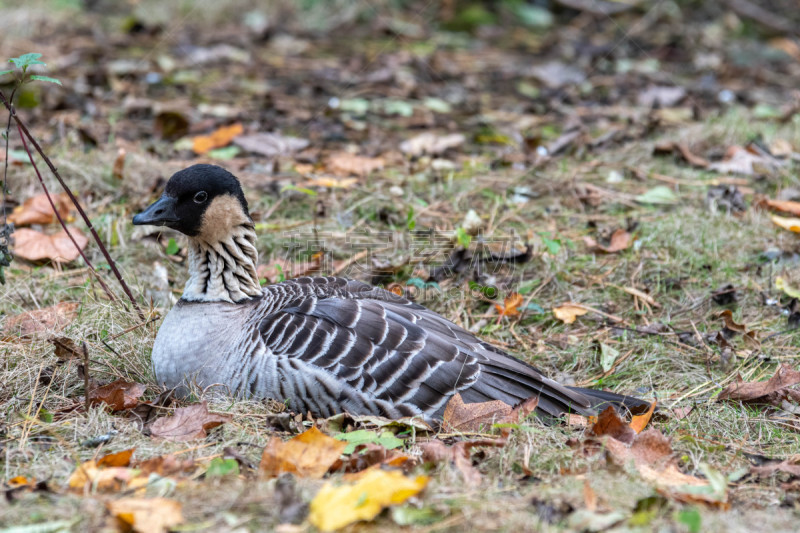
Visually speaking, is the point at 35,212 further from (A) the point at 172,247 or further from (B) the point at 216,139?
(B) the point at 216,139

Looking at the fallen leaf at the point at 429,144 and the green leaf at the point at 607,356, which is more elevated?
the fallen leaf at the point at 429,144

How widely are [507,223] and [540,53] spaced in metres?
6.39

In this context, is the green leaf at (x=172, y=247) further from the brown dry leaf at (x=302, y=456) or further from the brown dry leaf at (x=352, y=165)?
the brown dry leaf at (x=302, y=456)

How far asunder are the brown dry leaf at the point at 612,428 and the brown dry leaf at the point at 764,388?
1.00 metres

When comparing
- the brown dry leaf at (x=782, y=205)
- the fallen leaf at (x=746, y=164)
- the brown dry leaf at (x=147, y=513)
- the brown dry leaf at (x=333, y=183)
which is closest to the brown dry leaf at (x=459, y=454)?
the brown dry leaf at (x=147, y=513)

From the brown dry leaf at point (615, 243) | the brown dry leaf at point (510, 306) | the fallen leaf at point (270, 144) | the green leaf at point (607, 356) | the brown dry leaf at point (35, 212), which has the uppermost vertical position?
the brown dry leaf at point (35, 212)

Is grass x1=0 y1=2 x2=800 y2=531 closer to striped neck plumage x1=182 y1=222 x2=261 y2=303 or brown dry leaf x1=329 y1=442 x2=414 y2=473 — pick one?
brown dry leaf x1=329 y1=442 x2=414 y2=473

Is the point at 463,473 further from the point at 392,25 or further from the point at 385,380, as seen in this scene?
the point at 392,25

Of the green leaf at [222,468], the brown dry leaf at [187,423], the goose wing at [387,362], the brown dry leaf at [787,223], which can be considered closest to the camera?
the green leaf at [222,468]

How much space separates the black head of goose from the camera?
443 centimetres

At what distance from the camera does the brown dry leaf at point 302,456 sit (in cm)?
351

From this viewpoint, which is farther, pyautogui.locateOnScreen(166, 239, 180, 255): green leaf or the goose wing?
pyautogui.locateOnScreen(166, 239, 180, 255): green leaf

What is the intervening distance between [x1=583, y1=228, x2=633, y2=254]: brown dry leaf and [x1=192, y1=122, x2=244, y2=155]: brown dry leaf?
12.9ft

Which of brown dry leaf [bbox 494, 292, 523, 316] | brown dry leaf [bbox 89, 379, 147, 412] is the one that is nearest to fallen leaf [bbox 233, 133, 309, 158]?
brown dry leaf [bbox 494, 292, 523, 316]
